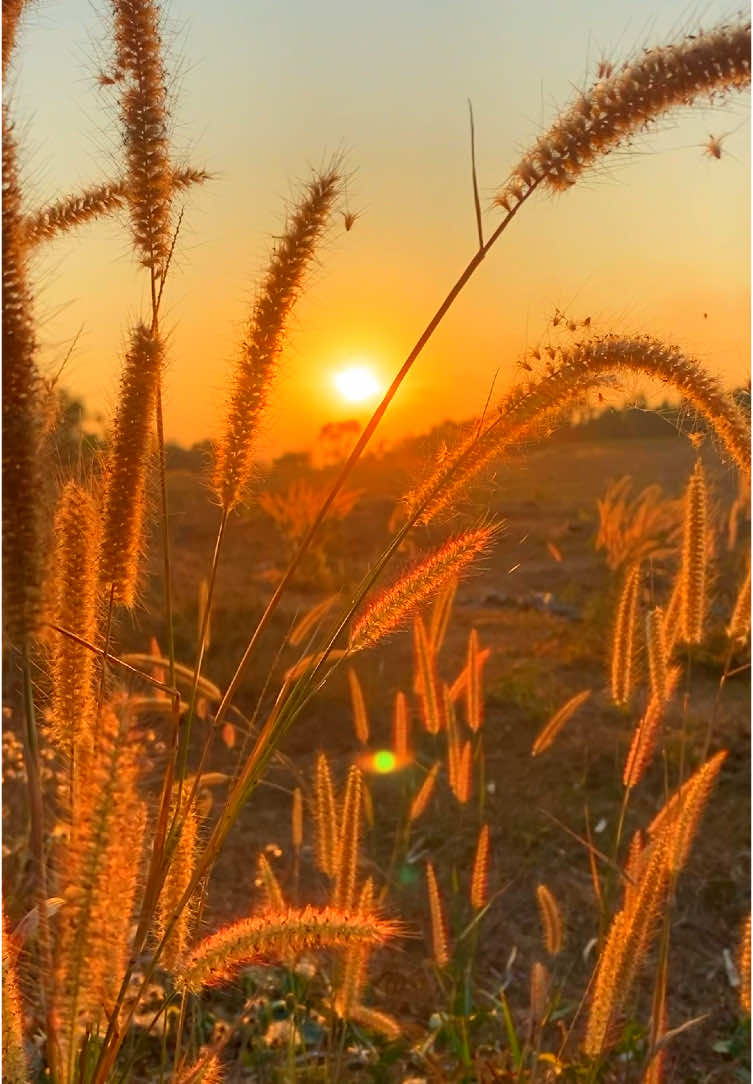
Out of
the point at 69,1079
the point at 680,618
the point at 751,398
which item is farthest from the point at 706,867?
the point at 69,1079

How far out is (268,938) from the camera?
112 centimetres

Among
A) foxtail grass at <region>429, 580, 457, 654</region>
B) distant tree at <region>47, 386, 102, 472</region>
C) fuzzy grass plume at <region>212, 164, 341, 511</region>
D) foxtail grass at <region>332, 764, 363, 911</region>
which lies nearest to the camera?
distant tree at <region>47, 386, 102, 472</region>

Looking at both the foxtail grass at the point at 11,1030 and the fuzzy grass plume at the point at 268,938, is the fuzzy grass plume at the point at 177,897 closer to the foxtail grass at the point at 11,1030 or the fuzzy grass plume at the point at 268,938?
the fuzzy grass plume at the point at 268,938

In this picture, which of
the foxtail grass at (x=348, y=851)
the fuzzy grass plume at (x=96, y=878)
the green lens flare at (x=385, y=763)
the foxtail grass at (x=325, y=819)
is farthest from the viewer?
the green lens flare at (x=385, y=763)

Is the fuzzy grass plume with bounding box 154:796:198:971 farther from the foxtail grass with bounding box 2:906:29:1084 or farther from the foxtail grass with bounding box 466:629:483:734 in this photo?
the foxtail grass with bounding box 466:629:483:734

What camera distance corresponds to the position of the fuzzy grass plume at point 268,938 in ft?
3.65

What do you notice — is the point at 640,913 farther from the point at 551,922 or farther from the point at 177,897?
the point at 177,897

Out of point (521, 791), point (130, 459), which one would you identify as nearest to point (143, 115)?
point (130, 459)

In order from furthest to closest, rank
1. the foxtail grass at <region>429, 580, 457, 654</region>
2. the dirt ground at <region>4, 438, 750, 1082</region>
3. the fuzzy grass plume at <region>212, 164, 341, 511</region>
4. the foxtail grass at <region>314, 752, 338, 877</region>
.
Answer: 1. the dirt ground at <region>4, 438, 750, 1082</region>
2. the foxtail grass at <region>429, 580, 457, 654</region>
3. the foxtail grass at <region>314, 752, 338, 877</region>
4. the fuzzy grass plume at <region>212, 164, 341, 511</region>

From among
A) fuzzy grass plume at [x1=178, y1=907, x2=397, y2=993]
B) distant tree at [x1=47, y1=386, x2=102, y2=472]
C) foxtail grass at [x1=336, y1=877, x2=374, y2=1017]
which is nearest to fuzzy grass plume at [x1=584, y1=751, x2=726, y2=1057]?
foxtail grass at [x1=336, y1=877, x2=374, y2=1017]

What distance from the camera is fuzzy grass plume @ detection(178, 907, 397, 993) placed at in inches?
43.8

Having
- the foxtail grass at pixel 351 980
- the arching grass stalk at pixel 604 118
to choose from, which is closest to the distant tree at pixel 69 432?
the arching grass stalk at pixel 604 118

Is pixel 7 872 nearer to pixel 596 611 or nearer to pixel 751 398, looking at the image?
pixel 751 398

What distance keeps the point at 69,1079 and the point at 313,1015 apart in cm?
192
